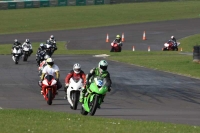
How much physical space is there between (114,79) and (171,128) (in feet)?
46.7

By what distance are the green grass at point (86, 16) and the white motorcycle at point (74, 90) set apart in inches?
1795

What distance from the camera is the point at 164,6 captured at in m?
80.2

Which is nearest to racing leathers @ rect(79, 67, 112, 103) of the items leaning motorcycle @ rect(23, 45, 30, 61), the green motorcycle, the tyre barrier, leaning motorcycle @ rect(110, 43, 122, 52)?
the green motorcycle

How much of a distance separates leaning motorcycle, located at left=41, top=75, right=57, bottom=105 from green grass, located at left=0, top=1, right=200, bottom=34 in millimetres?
43354

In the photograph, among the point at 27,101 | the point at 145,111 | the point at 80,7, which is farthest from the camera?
the point at 80,7

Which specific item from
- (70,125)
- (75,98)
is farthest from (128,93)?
(70,125)

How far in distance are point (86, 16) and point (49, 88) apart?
5161cm

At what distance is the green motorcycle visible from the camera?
15.8 meters

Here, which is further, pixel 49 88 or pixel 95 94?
pixel 49 88

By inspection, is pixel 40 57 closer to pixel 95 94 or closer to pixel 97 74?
pixel 97 74

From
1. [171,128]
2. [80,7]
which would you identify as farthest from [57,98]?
[80,7]

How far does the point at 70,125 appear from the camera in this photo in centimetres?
1248

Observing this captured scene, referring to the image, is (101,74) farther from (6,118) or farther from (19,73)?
(19,73)

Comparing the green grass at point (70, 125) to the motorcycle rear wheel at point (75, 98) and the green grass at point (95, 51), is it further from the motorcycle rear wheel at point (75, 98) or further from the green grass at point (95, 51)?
the motorcycle rear wheel at point (75, 98)
